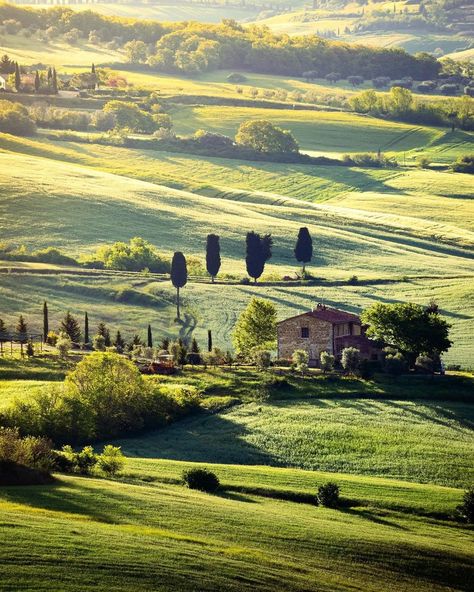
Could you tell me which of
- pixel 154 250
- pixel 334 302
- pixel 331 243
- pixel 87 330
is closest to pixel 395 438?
pixel 87 330

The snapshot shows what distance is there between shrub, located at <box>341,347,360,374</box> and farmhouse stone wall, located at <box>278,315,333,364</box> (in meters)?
7.39

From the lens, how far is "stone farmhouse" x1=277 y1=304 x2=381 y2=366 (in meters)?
106

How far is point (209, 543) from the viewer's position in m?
54.8

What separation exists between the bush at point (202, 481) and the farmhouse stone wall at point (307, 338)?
38276 mm

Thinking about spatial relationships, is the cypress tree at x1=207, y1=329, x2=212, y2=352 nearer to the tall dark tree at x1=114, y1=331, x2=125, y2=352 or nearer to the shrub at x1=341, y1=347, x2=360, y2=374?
the tall dark tree at x1=114, y1=331, x2=125, y2=352

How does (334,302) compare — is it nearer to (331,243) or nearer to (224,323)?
(224,323)

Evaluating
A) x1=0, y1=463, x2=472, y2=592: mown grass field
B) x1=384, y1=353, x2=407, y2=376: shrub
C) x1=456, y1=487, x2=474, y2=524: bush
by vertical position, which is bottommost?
x1=384, y1=353, x2=407, y2=376: shrub

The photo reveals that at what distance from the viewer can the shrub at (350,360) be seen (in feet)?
319

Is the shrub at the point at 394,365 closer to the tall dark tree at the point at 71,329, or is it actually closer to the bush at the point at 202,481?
the tall dark tree at the point at 71,329

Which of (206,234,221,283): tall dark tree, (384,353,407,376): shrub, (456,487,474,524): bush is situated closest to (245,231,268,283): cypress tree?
(206,234,221,283): tall dark tree

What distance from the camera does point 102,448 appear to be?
259 ft

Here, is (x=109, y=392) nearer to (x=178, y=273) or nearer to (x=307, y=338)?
(x=307, y=338)

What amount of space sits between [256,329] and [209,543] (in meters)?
54.9

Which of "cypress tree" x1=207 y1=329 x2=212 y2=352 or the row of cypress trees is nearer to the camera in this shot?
"cypress tree" x1=207 y1=329 x2=212 y2=352
